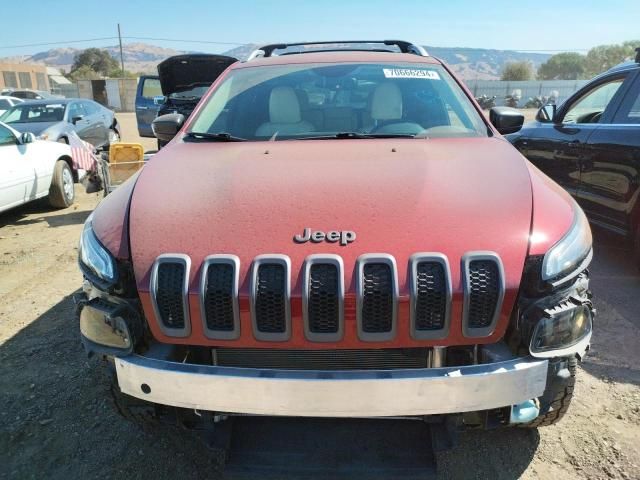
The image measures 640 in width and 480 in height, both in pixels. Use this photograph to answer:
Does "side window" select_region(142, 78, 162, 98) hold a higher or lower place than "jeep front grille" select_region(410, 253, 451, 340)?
lower

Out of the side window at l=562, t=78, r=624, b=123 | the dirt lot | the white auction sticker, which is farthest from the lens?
the side window at l=562, t=78, r=624, b=123

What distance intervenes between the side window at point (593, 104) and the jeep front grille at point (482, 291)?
3.84m

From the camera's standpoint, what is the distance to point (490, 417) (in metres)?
1.97

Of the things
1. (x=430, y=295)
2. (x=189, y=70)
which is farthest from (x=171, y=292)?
(x=189, y=70)

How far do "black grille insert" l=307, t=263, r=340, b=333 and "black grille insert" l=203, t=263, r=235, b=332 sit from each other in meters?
0.28

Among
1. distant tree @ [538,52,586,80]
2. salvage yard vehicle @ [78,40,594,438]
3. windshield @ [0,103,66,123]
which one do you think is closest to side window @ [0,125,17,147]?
windshield @ [0,103,66,123]

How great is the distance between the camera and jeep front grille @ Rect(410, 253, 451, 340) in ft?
5.82

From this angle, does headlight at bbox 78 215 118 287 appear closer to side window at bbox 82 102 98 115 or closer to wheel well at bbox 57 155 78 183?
wheel well at bbox 57 155 78 183

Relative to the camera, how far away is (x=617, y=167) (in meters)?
4.38

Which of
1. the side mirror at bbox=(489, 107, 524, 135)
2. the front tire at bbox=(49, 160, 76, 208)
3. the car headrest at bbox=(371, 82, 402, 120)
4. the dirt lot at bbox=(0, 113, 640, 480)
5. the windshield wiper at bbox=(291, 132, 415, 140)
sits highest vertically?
the car headrest at bbox=(371, 82, 402, 120)

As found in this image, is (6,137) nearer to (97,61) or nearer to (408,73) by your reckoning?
(408,73)

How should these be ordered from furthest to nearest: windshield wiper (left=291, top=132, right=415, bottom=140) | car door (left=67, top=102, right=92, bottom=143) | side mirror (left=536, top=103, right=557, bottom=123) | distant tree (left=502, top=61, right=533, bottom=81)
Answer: distant tree (left=502, top=61, right=533, bottom=81) → car door (left=67, top=102, right=92, bottom=143) → side mirror (left=536, top=103, right=557, bottom=123) → windshield wiper (left=291, top=132, right=415, bottom=140)

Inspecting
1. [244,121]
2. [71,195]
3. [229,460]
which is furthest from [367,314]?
[71,195]

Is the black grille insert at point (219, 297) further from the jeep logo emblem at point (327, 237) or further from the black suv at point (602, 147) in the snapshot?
the black suv at point (602, 147)
